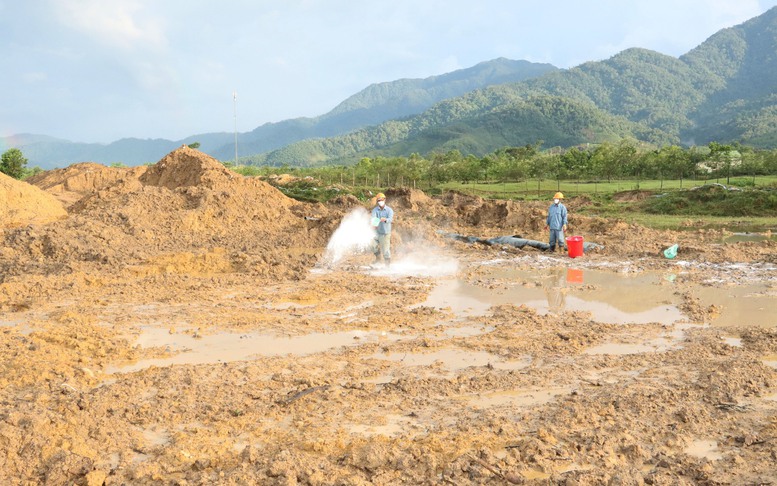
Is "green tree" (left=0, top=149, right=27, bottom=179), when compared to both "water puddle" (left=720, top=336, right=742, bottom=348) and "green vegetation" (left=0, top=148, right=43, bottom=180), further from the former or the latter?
"water puddle" (left=720, top=336, right=742, bottom=348)

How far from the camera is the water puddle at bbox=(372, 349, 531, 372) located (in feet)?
20.0

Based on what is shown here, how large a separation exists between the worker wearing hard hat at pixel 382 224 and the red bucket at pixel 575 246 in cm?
432

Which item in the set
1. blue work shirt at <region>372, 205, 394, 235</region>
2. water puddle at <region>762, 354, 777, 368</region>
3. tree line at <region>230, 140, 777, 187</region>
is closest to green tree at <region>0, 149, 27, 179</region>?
tree line at <region>230, 140, 777, 187</region>

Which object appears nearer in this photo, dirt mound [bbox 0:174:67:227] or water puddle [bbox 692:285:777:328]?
water puddle [bbox 692:285:777:328]

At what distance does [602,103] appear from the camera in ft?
544

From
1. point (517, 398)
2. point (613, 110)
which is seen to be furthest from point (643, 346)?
point (613, 110)

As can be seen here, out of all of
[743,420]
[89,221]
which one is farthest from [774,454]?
[89,221]

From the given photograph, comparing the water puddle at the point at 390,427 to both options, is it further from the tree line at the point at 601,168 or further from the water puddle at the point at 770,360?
the tree line at the point at 601,168

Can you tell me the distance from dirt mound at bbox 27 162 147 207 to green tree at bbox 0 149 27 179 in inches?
255

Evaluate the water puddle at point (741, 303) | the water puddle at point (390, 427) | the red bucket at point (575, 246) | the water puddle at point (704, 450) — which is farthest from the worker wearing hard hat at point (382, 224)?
the water puddle at point (704, 450)

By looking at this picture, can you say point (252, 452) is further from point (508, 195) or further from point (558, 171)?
point (558, 171)

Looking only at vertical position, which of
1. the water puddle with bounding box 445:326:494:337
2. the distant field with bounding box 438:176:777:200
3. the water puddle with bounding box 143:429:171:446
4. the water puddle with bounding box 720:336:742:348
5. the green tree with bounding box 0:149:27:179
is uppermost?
the green tree with bounding box 0:149:27:179

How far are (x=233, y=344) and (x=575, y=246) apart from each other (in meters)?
8.89

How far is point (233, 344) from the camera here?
686 cm
